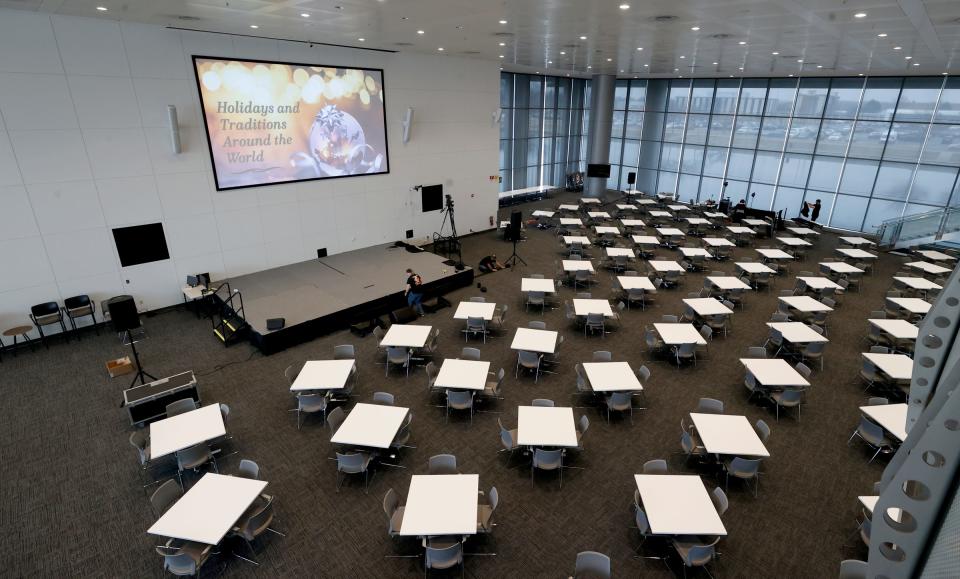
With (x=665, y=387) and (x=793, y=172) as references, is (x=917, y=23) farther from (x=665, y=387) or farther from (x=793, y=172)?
(x=793, y=172)

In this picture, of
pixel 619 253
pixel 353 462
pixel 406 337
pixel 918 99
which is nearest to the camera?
pixel 353 462

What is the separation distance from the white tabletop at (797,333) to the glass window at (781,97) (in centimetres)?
1539

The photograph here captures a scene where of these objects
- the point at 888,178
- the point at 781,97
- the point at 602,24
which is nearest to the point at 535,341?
the point at 602,24

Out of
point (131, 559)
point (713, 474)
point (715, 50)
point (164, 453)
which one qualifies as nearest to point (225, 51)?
point (164, 453)

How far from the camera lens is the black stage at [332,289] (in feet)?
34.8

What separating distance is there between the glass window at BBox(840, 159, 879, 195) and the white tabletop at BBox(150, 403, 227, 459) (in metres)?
23.5

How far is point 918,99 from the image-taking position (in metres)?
17.7

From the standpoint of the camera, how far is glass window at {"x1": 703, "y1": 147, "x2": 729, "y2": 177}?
23.1 m

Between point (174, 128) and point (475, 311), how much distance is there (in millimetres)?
7967

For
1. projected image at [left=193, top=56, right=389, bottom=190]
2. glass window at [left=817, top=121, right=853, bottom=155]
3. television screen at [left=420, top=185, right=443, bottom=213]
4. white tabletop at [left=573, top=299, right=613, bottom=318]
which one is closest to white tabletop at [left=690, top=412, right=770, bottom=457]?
white tabletop at [left=573, top=299, right=613, bottom=318]

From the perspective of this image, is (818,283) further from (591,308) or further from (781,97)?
(781,97)

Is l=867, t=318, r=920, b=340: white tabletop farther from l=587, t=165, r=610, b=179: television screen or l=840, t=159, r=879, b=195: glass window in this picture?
l=587, t=165, r=610, b=179: television screen

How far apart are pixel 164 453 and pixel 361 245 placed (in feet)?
32.1

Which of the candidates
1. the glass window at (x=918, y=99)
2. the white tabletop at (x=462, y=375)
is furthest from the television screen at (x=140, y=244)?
the glass window at (x=918, y=99)
